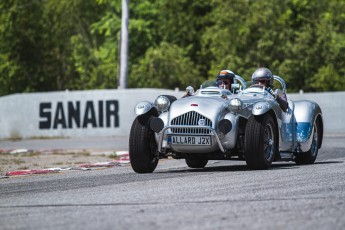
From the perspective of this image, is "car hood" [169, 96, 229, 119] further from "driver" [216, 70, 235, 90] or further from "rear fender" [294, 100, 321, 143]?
"rear fender" [294, 100, 321, 143]

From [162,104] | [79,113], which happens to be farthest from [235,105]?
[79,113]

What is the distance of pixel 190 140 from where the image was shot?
13.5 meters

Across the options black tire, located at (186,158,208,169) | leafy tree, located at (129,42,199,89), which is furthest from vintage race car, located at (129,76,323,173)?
leafy tree, located at (129,42,199,89)

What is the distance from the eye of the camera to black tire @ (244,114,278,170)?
534 inches

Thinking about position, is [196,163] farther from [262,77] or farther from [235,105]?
[235,105]

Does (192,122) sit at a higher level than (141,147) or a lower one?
higher

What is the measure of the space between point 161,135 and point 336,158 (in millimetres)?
4962

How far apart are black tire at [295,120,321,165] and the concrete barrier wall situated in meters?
15.5

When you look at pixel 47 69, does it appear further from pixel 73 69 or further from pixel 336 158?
pixel 336 158

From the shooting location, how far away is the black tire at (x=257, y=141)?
13.6 m

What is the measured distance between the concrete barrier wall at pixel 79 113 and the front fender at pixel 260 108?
17787 mm

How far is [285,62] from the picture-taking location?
4144cm

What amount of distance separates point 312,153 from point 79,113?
17.4m

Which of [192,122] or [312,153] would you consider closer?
[192,122]
